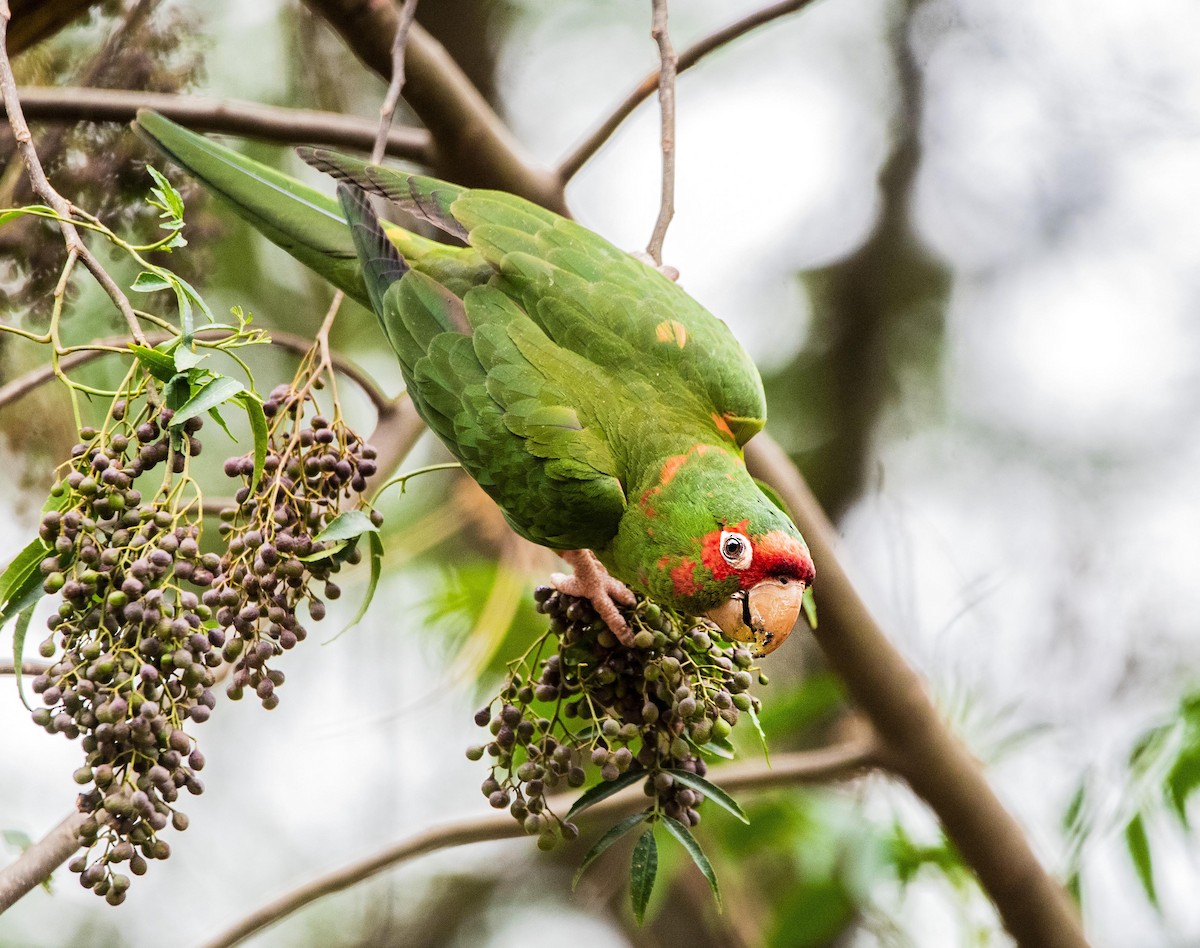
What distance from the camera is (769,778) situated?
2.30 m

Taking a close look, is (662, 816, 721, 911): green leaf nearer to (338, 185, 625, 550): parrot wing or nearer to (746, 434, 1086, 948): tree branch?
(338, 185, 625, 550): parrot wing

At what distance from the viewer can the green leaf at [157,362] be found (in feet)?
3.81

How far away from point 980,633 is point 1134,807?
41.7 inches

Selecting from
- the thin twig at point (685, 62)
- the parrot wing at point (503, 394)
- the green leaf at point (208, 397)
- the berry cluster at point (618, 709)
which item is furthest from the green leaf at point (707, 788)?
the thin twig at point (685, 62)

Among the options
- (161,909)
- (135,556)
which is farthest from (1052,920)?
(161,909)

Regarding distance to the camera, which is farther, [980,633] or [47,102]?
[980,633]

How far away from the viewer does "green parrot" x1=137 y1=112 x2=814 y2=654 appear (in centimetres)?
154

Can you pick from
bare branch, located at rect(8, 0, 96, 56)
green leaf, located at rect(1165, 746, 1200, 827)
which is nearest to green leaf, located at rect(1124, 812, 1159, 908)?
green leaf, located at rect(1165, 746, 1200, 827)

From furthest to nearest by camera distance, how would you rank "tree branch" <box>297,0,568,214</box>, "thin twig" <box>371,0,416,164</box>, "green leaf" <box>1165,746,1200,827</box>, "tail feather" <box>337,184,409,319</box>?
"tree branch" <box>297,0,568,214</box> < "green leaf" <box>1165,746,1200,827</box> < "thin twig" <box>371,0,416,164</box> < "tail feather" <box>337,184,409,319</box>

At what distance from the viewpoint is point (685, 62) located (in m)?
2.38

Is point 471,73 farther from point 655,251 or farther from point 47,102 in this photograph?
point 655,251

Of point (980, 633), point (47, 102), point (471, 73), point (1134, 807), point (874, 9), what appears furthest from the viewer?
point (874, 9)

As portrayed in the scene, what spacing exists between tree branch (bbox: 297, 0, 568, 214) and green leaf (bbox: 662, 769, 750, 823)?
1.54m

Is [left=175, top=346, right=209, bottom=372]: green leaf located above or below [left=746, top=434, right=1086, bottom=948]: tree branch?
above
